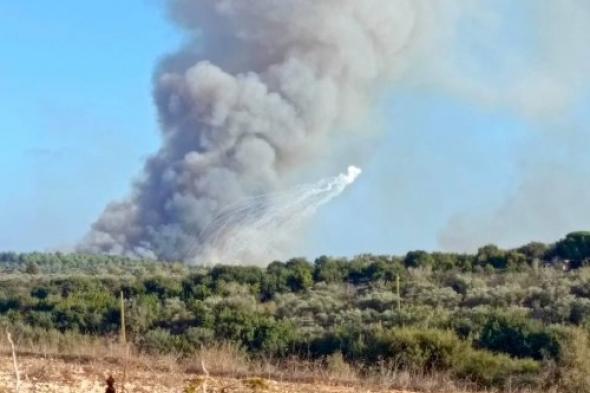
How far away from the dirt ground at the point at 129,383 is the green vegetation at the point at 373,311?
3675 millimetres

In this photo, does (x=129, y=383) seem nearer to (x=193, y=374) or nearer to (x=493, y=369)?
(x=193, y=374)

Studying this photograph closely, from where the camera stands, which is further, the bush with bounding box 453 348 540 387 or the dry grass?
the bush with bounding box 453 348 540 387

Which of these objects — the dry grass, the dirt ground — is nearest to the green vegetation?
the dry grass

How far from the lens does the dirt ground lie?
860cm

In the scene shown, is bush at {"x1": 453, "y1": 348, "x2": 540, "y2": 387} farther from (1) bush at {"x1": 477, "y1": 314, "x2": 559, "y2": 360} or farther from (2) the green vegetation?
(1) bush at {"x1": 477, "y1": 314, "x2": 559, "y2": 360}

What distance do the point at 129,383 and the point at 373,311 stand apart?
11199mm

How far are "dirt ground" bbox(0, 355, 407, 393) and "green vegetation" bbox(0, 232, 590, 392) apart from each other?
3.67 m

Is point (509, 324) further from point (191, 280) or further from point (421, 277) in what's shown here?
point (191, 280)

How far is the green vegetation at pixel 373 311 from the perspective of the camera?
14.6 metres

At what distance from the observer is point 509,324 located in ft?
54.4

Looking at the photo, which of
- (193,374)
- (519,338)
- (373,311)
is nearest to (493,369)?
(519,338)

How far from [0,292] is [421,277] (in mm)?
10294

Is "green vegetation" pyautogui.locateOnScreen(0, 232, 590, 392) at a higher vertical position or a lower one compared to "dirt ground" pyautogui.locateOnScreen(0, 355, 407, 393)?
higher

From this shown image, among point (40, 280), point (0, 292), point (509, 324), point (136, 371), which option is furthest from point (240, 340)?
point (40, 280)
